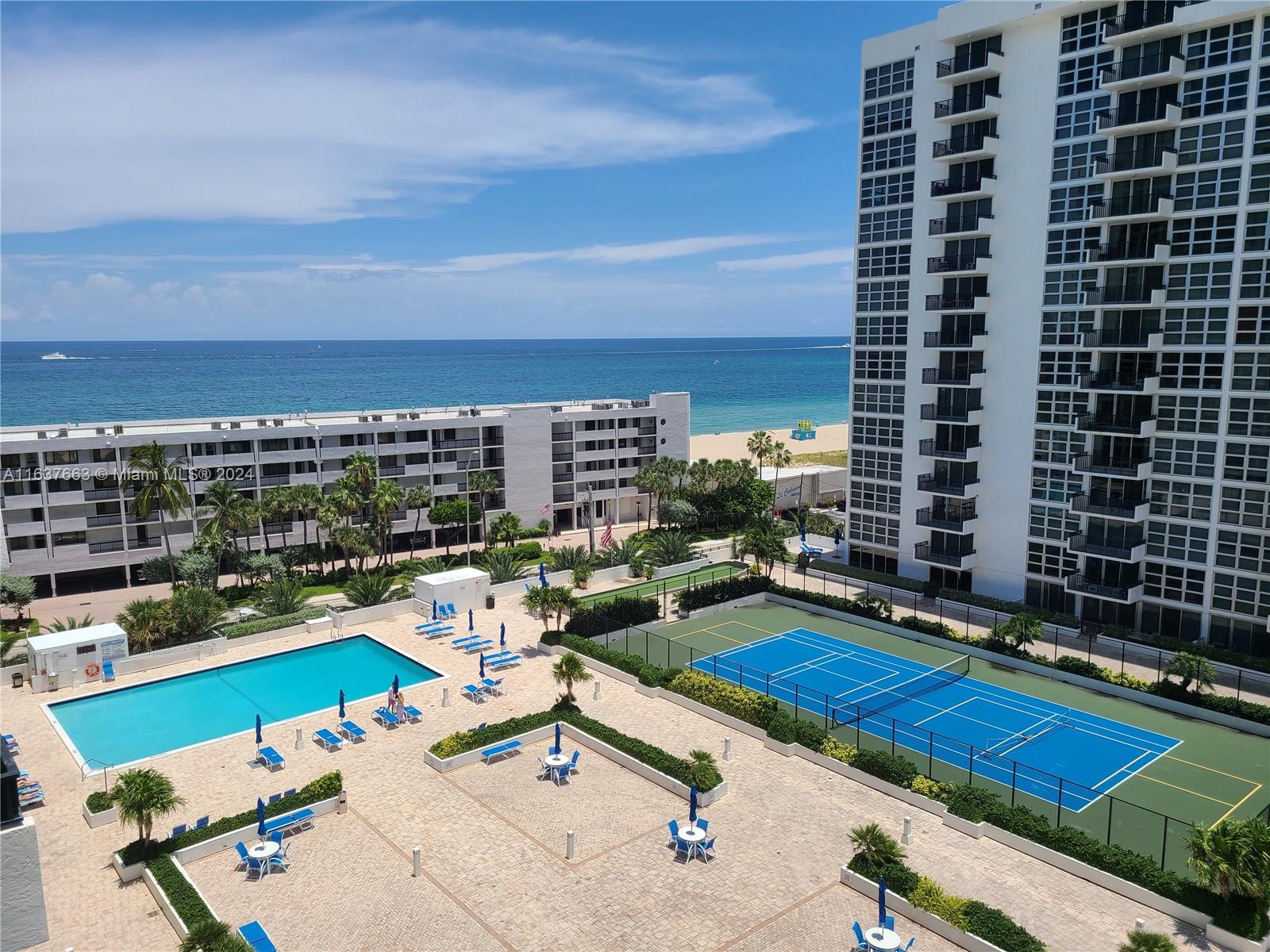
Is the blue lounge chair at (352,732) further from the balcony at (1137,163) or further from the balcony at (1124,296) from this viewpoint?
the balcony at (1137,163)

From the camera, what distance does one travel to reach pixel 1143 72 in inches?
1609

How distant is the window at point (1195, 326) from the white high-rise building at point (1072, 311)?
0.10m

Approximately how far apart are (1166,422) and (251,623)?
4527cm

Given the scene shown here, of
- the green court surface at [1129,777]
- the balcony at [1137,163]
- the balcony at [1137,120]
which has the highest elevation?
the balcony at [1137,120]

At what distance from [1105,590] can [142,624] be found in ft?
151

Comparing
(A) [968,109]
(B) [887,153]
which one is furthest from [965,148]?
(B) [887,153]

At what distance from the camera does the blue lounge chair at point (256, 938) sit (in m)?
20.1

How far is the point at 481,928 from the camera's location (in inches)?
847

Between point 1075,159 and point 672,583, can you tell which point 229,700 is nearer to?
point 672,583

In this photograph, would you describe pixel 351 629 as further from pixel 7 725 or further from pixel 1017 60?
pixel 1017 60

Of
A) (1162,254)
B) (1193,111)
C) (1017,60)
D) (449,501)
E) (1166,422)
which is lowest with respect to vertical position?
(449,501)

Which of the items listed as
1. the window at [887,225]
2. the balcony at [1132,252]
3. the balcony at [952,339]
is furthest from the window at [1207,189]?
the window at [887,225]

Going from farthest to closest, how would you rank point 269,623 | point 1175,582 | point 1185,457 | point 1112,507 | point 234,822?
point 269,623
point 1112,507
point 1175,582
point 1185,457
point 234,822

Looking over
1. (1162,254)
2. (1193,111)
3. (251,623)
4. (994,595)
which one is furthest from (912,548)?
(251,623)
